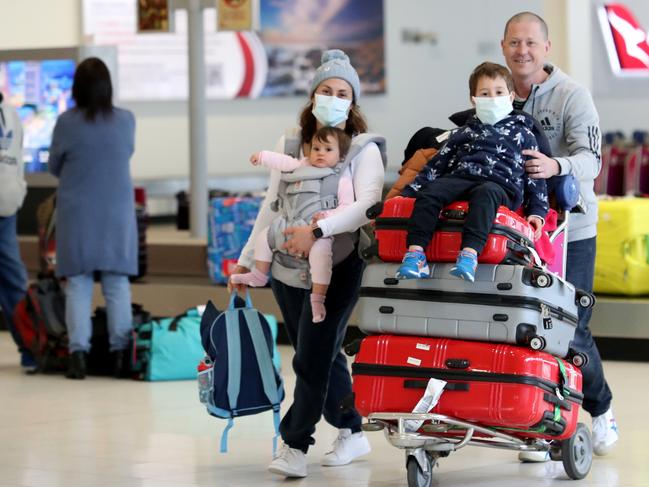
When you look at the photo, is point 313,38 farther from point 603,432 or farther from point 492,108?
point 492,108

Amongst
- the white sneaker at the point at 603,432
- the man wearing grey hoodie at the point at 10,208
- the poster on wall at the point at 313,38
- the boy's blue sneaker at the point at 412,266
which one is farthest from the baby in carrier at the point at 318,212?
the poster on wall at the point at 313,38

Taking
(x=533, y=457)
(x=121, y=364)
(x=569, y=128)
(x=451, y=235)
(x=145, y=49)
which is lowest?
(x=121, y=364)

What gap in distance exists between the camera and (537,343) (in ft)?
14.1

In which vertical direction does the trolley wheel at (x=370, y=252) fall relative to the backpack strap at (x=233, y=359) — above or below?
above

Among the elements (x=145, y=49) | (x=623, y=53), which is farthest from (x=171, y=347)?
(x=145, y=49)

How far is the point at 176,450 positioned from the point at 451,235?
1774mm

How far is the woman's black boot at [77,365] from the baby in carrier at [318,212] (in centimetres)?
293

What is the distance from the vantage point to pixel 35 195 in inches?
414

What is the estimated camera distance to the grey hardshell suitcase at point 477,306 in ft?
14.2

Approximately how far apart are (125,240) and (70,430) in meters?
1.69

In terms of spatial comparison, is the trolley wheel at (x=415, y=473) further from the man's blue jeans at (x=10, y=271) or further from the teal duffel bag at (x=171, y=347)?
the man's blue jeans at (x=10, y=271)

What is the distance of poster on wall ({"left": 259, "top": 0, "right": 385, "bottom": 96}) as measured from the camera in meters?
18.2

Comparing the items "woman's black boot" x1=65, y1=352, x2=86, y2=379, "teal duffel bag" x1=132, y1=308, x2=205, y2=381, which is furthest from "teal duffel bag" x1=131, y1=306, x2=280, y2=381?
"woman's black boot" x1=65, y1=352, x2=86, y2=379

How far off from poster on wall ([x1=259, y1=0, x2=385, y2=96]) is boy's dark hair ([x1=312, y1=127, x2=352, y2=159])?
43.1 feet
